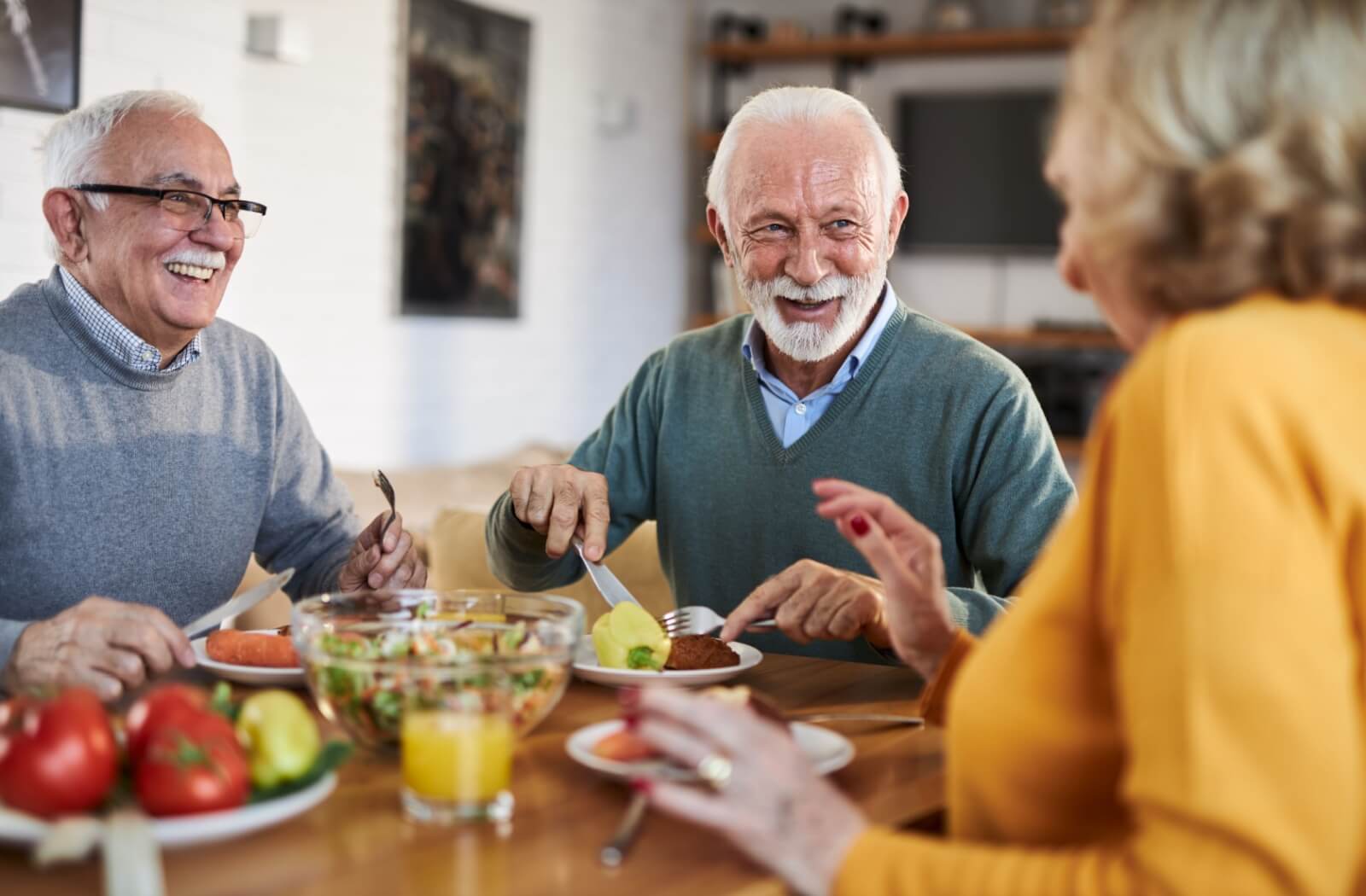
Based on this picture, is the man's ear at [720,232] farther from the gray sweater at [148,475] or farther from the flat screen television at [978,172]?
the flat screen television at [978,172]

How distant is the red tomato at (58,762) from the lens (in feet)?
2.91

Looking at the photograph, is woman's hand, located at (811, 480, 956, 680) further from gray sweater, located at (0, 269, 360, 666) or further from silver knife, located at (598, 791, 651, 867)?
gray sweater, located at (0, 269, 360, 666)

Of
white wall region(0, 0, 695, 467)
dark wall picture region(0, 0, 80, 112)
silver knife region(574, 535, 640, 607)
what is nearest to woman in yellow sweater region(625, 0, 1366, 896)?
silver knife region(574, 535, 640, 607)

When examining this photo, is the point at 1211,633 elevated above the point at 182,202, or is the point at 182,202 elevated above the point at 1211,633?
the point at 182,202

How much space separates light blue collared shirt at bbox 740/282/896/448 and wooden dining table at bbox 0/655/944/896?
3.07ft

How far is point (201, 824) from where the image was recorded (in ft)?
2.91

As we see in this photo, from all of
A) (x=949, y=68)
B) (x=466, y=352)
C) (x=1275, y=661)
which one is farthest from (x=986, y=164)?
(x=1275, y=661)

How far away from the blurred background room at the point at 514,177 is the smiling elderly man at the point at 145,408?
3.63 ft

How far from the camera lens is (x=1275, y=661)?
0.73m

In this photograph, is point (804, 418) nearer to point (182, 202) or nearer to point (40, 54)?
point (182, 202)

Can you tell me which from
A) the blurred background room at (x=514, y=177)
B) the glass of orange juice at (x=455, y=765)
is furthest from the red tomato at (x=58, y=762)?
the blurred background room at (x=514, y=177)

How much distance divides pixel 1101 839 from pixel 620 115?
5013 mm

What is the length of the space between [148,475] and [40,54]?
1.42 metres

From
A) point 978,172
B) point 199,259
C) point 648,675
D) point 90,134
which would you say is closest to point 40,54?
point 90,134
